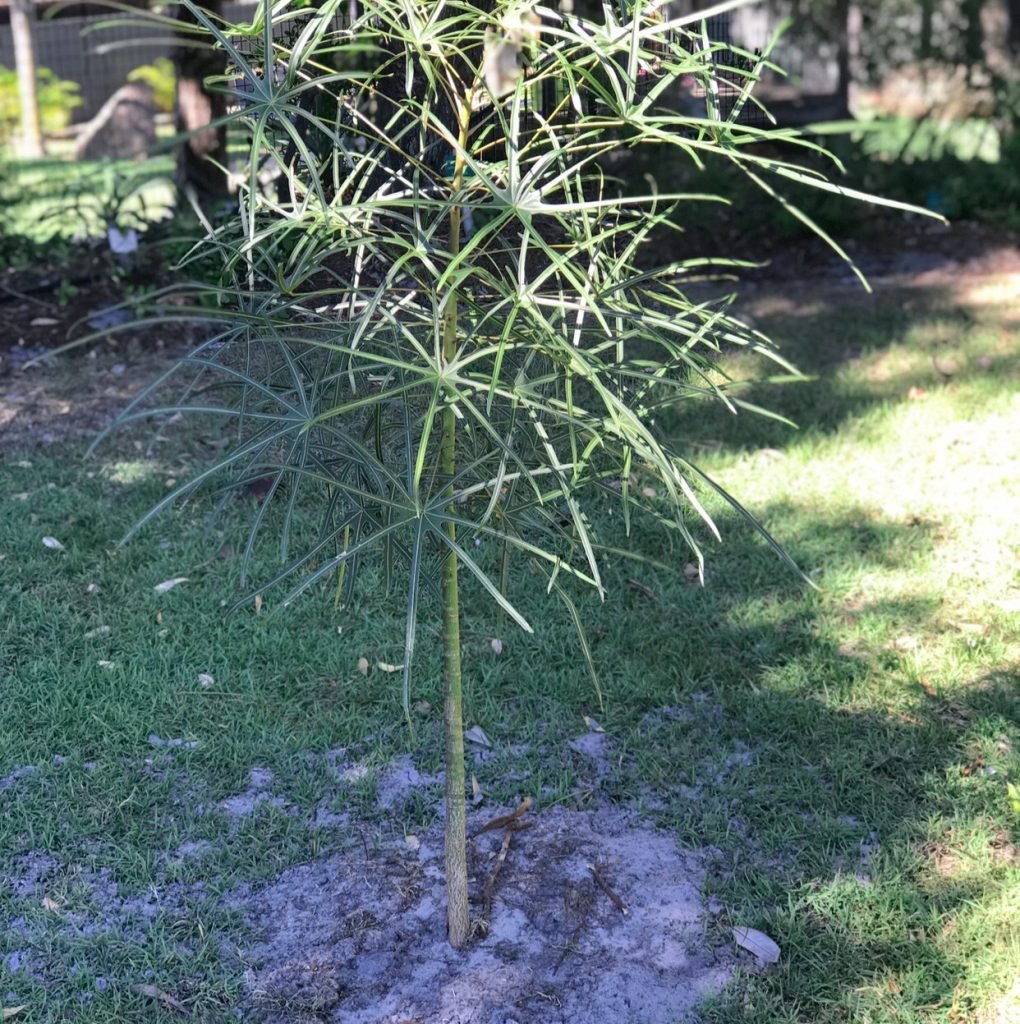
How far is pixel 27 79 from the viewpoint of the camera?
13.3 m

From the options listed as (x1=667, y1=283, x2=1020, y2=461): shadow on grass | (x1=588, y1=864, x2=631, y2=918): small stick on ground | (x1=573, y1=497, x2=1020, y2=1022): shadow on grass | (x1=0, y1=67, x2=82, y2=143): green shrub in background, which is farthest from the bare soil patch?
(x1=0, y1=67, x2=82, y2=143): green shrub in background

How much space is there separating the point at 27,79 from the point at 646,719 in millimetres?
12563

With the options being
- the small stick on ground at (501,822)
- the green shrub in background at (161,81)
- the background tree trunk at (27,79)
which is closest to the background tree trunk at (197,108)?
the small stick on ground at (501,822)

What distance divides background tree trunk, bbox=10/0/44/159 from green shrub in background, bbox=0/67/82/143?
0.11 meters

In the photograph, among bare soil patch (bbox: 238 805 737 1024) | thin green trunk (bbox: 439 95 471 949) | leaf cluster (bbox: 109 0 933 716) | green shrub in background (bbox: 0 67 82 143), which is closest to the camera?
leaf cluster (bbox: 109 0 933 716)

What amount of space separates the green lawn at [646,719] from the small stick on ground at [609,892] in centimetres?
21

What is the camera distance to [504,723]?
3301 millimetres

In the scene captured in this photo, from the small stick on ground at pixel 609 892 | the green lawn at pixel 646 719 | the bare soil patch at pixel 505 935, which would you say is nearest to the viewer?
the bare soil patch at pixel 505 935

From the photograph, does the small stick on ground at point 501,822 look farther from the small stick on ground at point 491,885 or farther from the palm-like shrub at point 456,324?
the palm-like shrub at point 456,324

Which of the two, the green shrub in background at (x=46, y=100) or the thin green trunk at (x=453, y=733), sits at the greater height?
the green shrub in background at (x=46, y=100)

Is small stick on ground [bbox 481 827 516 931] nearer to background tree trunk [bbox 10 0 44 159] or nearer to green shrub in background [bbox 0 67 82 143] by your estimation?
background tree trunk [bbox 10 0 44 159]

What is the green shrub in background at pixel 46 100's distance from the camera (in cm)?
1381

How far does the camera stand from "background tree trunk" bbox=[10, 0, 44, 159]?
42.2ft

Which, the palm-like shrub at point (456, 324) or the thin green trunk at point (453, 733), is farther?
the thin green trunk at point (453, 733)
